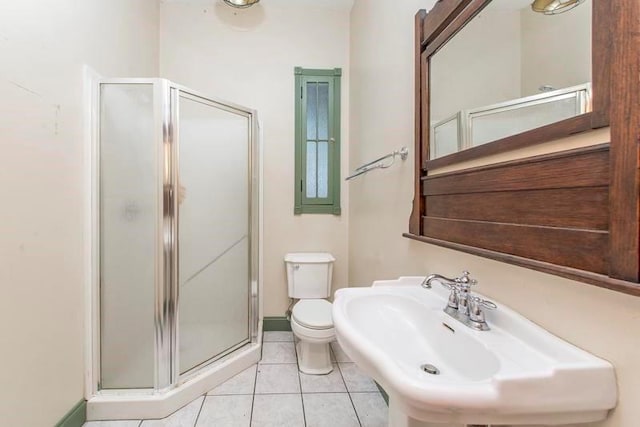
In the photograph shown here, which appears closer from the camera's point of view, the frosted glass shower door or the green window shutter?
the frosted glass shower door

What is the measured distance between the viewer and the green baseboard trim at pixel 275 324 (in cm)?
A: 253

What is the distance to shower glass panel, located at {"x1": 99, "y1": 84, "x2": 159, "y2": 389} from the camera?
1572 mm

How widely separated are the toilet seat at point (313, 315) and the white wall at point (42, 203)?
114 centimetres

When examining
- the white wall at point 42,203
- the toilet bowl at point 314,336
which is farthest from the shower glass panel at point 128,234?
the toilet bowl at point 314,336

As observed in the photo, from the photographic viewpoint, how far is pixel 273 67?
252 centimetres

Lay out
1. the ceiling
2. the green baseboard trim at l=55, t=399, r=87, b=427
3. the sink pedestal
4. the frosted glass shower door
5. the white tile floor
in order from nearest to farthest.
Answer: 1. the sink pedestal
2. the green baseboard trim at l=55, t=399, r=87, b=427
3. the white tile floor
4. the frosted glass shower door
5. the ceiling

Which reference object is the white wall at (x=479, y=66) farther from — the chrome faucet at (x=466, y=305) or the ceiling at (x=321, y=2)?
the ceiling at (x=321, y=2)

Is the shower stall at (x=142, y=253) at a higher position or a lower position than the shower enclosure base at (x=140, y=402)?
higher

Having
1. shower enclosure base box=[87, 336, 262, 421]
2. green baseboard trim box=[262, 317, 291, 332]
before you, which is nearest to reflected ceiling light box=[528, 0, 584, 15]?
shower enclosure base box=[87, 336, 262, 421]

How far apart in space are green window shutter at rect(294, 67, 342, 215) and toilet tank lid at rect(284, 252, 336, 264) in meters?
0.36

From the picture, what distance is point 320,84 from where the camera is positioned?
256 centimetres

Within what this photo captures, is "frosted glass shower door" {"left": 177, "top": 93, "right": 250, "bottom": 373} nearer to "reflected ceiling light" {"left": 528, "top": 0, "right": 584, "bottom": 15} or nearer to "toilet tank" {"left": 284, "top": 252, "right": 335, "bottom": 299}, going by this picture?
"toilet tank" {"left": 284, "top": 252, "right": 335, "bottom": 299}

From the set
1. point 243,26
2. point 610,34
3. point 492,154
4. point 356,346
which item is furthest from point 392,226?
point 243,26

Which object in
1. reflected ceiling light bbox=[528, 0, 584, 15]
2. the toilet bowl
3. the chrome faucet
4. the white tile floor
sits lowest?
the white tile floor
